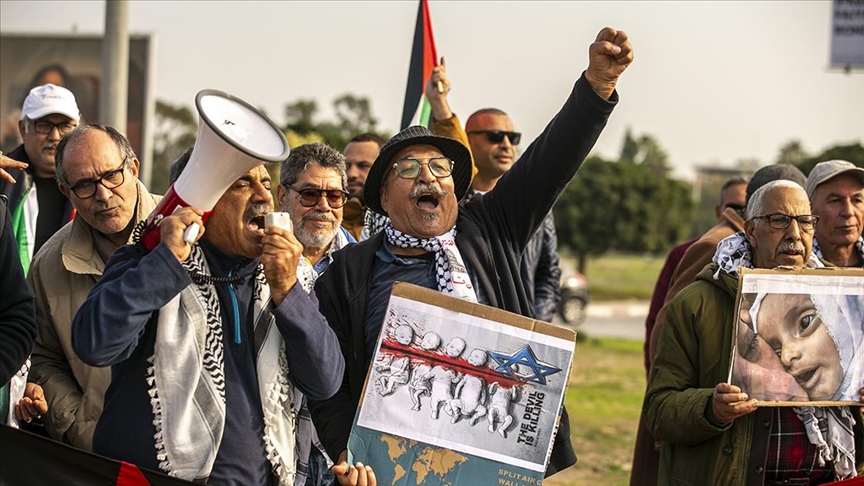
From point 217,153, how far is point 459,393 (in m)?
1.04

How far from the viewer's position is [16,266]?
338 centimetres

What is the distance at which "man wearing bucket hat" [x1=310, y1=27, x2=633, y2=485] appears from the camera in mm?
3691

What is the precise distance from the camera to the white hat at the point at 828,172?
510 cm

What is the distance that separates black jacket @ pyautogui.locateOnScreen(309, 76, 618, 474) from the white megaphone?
0.70 m

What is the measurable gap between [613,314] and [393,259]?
2996 centimetres

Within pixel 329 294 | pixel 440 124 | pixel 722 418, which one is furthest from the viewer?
pixel 440 124

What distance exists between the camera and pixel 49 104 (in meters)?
5.50

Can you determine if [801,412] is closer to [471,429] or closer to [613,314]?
[471,429]

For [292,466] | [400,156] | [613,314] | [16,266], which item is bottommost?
[613,314]

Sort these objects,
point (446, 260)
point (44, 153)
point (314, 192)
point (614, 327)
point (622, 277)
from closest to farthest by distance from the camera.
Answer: point (446, 260) → point (314, 192) → point (44, 153) → point (614, 327) → point (622, 277)

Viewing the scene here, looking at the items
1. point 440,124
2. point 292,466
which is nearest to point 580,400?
point 440,124

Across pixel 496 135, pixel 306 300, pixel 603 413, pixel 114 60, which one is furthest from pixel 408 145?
pixel 603 413

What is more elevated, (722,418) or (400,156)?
(400,156)

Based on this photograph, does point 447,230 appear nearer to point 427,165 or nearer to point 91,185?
point 427,165
